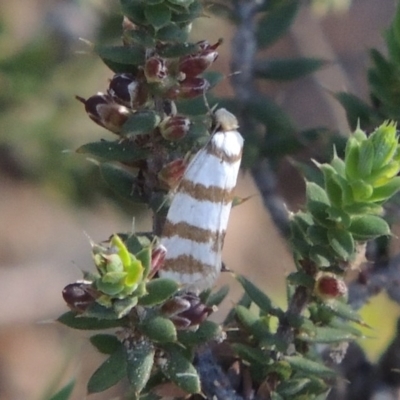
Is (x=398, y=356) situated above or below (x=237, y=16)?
below

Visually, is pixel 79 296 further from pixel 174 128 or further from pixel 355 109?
pixel 355 109

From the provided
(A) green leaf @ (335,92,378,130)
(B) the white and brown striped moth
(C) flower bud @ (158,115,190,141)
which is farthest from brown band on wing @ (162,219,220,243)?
(A) green leaf @ (335,92,378,130)

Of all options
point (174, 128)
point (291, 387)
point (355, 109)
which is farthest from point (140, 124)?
point (355, 109)

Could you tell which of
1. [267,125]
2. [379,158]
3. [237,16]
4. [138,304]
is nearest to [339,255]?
[379,158]

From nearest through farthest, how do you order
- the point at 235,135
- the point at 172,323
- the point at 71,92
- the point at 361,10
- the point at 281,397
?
the point at 172,323
the point at 281,397
the point at 235,135
the point at 71,92
the point at 361,10

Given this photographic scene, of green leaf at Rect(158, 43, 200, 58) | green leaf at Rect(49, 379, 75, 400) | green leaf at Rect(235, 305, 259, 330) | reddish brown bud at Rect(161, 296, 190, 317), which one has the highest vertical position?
green leaf at Rect(158, 43, 200, 58)

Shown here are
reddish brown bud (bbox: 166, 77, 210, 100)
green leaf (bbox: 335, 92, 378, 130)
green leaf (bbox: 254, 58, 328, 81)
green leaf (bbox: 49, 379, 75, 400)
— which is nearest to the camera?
reddish brown bud (bbox: 166, 77, 210, 100)

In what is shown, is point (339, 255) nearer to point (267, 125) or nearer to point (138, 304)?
point (138, 304)

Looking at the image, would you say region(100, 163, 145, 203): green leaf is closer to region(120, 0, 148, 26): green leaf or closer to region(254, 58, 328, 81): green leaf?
region(120, 0, 148, 26): green leaf
